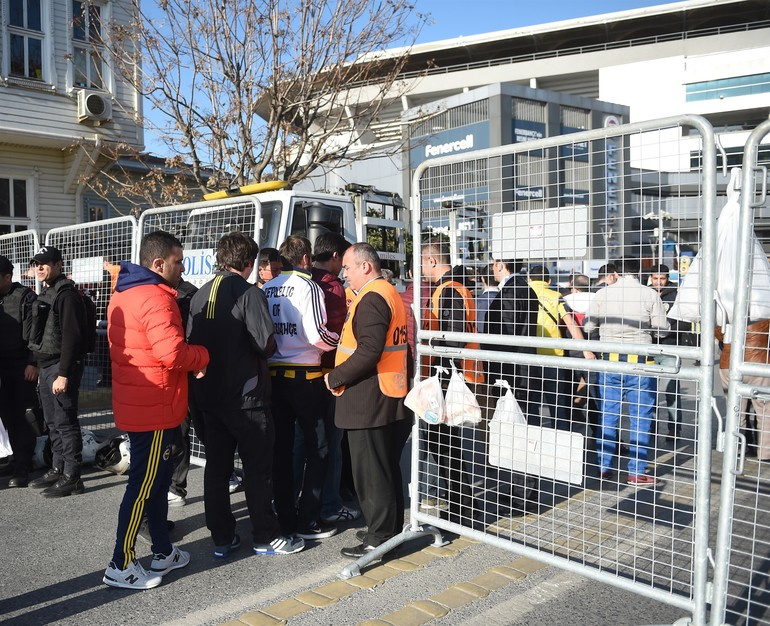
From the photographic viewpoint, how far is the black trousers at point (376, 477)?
4.30 m

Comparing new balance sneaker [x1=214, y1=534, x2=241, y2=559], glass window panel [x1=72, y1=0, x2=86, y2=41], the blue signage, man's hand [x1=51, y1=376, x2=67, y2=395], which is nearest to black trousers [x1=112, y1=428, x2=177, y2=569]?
new balance sneaker [x1=214, y1=534, x2=241, y2=559]

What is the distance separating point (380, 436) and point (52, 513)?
115 inches

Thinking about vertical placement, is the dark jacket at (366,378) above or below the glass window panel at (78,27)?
below

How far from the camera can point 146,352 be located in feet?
13.0

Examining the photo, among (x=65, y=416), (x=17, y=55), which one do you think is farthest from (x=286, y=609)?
(x=17, y=55)

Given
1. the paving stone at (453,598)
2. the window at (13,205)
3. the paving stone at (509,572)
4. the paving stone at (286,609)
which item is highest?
the window at (13,205)

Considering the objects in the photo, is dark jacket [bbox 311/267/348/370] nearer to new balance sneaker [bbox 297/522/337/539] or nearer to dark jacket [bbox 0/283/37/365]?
new balance sneaker [bbox 297/522/337/539]

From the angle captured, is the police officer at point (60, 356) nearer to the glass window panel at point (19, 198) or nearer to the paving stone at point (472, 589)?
the paving stone at point (472, 589)

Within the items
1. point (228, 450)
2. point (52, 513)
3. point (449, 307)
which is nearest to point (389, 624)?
point (228, 450)

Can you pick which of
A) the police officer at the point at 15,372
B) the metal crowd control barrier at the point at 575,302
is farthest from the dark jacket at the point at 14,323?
the metal crowd control barrier at the point at 575,302

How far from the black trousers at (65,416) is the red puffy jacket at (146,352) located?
6.58 ft

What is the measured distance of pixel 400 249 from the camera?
39.2 ft

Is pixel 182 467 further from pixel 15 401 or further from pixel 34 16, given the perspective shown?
pixel 34 16

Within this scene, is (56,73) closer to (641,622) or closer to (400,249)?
(400,249)
